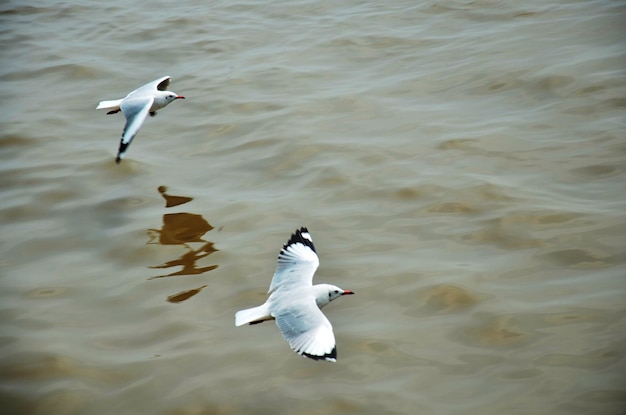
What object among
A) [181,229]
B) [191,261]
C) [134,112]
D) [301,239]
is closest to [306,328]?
[301,239]

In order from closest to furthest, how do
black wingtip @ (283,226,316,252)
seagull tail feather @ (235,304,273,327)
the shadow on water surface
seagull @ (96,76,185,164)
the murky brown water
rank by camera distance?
1. the murky brown water
2. seagull tail feather @ (235,304,273,327)
3. black wingtip @ (283,226,316,252)
4. the shadow on water surface
5. seagull @ (96,76,185,164)

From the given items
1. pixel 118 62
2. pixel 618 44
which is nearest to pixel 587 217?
pixel 618 44

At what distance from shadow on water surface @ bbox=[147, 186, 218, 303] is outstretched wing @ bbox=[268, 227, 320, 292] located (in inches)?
27.9

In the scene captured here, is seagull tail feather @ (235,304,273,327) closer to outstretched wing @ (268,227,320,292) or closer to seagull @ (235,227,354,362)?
seagull @ (235,227,354,362)

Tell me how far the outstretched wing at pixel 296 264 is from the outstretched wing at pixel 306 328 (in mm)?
274

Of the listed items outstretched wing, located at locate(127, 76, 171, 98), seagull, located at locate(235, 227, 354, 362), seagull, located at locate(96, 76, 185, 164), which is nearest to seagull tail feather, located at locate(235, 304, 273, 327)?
seagull, located at locate(235, 227, 354, 362)

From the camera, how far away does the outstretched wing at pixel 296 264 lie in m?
5.48

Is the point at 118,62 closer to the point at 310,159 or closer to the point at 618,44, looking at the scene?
the point at 310,159

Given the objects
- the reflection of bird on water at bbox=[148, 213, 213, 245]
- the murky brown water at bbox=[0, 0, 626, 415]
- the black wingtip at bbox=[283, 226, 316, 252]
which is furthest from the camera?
the reflection of bird on water at bbox=[148, 213, 213, 245]

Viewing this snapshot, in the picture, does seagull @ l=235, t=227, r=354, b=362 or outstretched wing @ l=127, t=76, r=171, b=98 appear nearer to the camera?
seagull @ l=235, t=227, r=354, b=362

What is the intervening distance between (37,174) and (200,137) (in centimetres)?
175

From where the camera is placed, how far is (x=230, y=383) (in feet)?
16.1

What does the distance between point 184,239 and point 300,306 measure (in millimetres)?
1957

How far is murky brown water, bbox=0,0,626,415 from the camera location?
16.2ft
